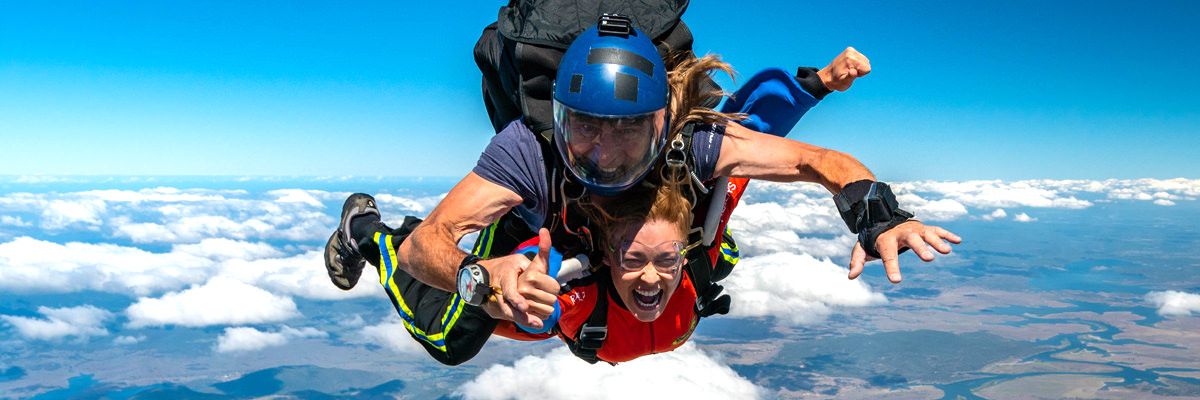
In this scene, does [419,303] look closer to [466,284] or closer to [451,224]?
[451,224]

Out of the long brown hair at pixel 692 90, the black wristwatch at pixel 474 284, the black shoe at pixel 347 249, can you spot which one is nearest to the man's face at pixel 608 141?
the long brown hair at pixel 692 90

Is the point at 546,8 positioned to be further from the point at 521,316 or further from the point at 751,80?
the point at 521,316

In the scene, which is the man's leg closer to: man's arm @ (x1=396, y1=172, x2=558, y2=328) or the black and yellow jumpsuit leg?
the black and yellow jumpsuit leg

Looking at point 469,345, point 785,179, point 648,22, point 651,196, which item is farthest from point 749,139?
point 469,345

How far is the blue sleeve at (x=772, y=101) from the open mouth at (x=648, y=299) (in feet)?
4.00

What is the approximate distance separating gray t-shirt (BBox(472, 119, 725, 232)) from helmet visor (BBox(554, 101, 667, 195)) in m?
0.24

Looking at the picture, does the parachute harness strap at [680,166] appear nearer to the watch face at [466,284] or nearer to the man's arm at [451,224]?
the man's arm at [451,224]

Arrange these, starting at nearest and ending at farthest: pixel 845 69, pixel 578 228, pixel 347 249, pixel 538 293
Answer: pixel 538 293 < pixel 578 228 < pixel 845 69 < pixel 347 249

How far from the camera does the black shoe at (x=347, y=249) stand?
528cm

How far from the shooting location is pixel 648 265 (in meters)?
3.68

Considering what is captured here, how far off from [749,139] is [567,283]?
1335 millimetres

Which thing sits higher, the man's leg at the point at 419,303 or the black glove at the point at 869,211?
the black glove at the point at 869,211

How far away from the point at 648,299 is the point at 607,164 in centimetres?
113

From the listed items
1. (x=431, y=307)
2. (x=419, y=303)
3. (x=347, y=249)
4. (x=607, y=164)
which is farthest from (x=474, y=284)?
(x=347, y=249)
